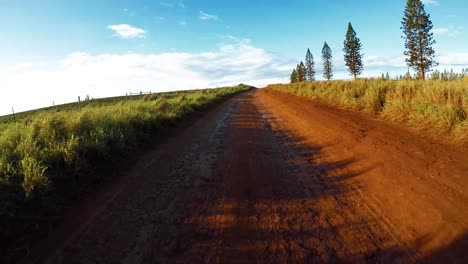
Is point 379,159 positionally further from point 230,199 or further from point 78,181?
point 78,181

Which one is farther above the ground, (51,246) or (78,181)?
(78,181)

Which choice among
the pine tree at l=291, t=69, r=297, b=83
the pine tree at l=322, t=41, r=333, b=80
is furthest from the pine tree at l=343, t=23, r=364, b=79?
the pine tree at l=291, t=69, r=297, b=83

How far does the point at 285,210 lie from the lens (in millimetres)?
3512

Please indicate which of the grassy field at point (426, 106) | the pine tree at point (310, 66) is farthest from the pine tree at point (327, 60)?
the grassy field at point (426, 106)

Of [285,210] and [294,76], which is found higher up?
[294,76]

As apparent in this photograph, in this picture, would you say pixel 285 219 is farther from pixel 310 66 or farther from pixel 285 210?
pixel 310 66

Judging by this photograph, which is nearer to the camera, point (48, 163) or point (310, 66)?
point (48, 163)

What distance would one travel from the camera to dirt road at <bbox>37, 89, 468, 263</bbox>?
107 inches

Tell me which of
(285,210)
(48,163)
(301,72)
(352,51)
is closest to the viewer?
(285,210)

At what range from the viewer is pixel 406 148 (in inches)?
213

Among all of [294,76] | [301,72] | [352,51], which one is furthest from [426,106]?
[294,76]

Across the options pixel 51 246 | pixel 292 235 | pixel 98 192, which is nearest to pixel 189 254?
pixel 292 235

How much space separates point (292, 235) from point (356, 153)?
335 centimetres

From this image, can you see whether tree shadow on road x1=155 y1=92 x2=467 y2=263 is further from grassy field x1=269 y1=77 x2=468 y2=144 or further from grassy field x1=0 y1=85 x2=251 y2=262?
grassy field x1=269 y1=77 x2=468 y2=144
